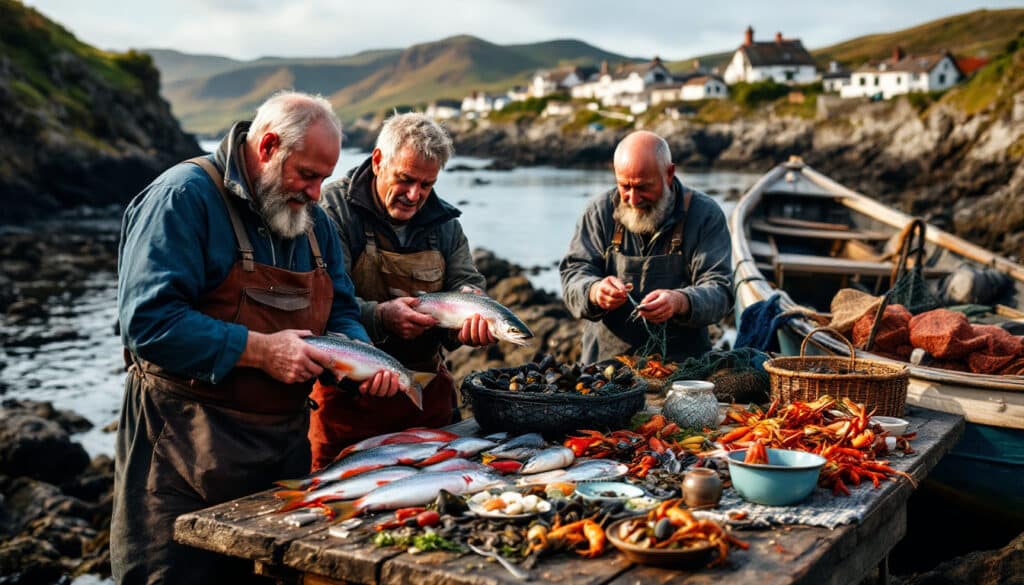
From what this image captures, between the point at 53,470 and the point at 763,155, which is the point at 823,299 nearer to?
the point at 53,470

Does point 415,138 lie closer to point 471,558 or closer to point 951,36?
point 471,558

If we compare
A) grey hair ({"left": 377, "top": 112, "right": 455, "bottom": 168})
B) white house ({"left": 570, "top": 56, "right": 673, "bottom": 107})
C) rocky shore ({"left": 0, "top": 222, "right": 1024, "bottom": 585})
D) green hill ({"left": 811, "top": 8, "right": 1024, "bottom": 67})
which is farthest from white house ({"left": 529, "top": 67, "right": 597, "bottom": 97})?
grey hair ({"left": 377, "top": 112, "right": 455, "bottom": 168})

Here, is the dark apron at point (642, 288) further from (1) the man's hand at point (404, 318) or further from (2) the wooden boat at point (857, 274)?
(1) the man's hand at point (404, 318)

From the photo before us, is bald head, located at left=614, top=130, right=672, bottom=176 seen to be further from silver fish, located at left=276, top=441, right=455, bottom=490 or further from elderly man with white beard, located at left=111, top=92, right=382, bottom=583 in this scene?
silver fish, located at left=276, top=441, right=455, bottom=490

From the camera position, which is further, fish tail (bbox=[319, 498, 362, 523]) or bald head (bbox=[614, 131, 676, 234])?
bald head (bbox=[614, 131, 676, 234])

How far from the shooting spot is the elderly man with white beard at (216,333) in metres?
3.95

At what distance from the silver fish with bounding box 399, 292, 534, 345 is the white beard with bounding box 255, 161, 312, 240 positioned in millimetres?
1047

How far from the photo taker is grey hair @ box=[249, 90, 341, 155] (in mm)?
4266

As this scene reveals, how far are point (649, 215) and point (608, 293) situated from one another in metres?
0.81

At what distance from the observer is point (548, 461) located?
4.07m

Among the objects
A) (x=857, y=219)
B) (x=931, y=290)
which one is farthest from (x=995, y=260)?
(x=857, y=219)

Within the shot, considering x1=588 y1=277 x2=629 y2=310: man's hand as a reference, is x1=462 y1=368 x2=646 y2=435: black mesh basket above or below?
below

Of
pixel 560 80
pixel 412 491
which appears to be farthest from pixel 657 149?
pixel 560 80

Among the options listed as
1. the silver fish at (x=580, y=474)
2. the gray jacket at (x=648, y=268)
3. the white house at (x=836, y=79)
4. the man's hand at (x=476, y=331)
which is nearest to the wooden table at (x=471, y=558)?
the silver fish at (x=580, y=474)
